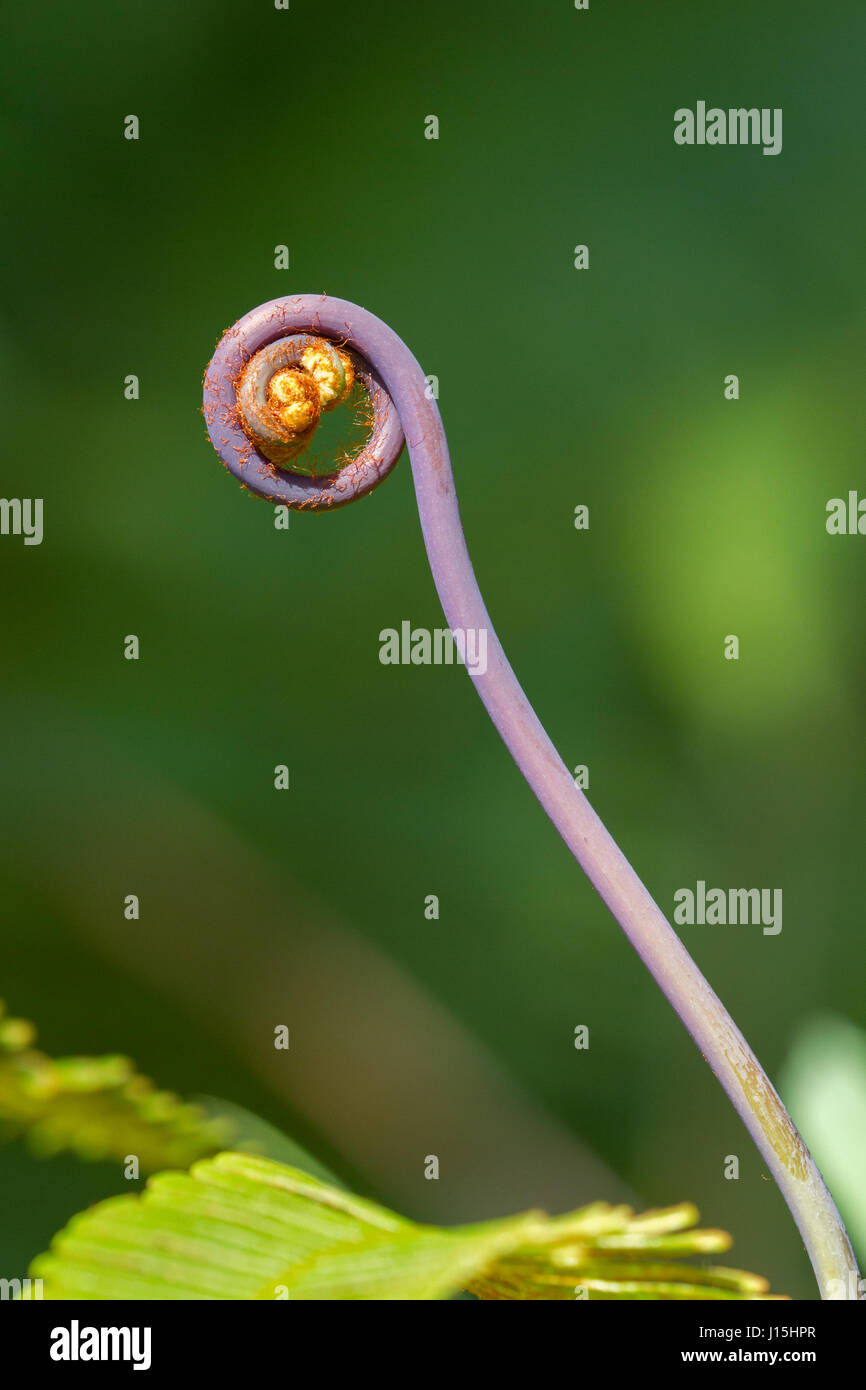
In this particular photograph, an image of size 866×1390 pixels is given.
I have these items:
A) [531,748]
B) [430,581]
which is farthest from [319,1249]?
[430,581]

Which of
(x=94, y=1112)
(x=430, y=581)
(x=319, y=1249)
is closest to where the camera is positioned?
(x=319, y=1249)

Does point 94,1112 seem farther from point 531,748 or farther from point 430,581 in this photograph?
point 430,581

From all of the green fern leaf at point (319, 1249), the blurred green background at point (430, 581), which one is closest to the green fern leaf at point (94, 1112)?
the green fern leaf at point (319, 1249)

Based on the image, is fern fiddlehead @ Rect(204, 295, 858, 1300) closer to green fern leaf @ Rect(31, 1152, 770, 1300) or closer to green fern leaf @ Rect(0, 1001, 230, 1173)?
green fern leaf @ Rect(31, 1152, 770, 1300)

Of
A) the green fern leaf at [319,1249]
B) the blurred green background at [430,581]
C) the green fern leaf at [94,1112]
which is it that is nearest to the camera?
the green fern leaf at [319,1249]

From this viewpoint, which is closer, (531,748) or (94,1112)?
(531,748)

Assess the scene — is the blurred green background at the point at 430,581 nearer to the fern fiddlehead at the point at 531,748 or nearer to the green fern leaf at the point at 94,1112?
the green fern leaf at the point at 94,1112

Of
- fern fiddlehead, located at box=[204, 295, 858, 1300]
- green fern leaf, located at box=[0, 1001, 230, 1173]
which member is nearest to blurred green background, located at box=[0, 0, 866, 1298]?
green fern leaf, located at box=[0, 1001, 230, 1173]
